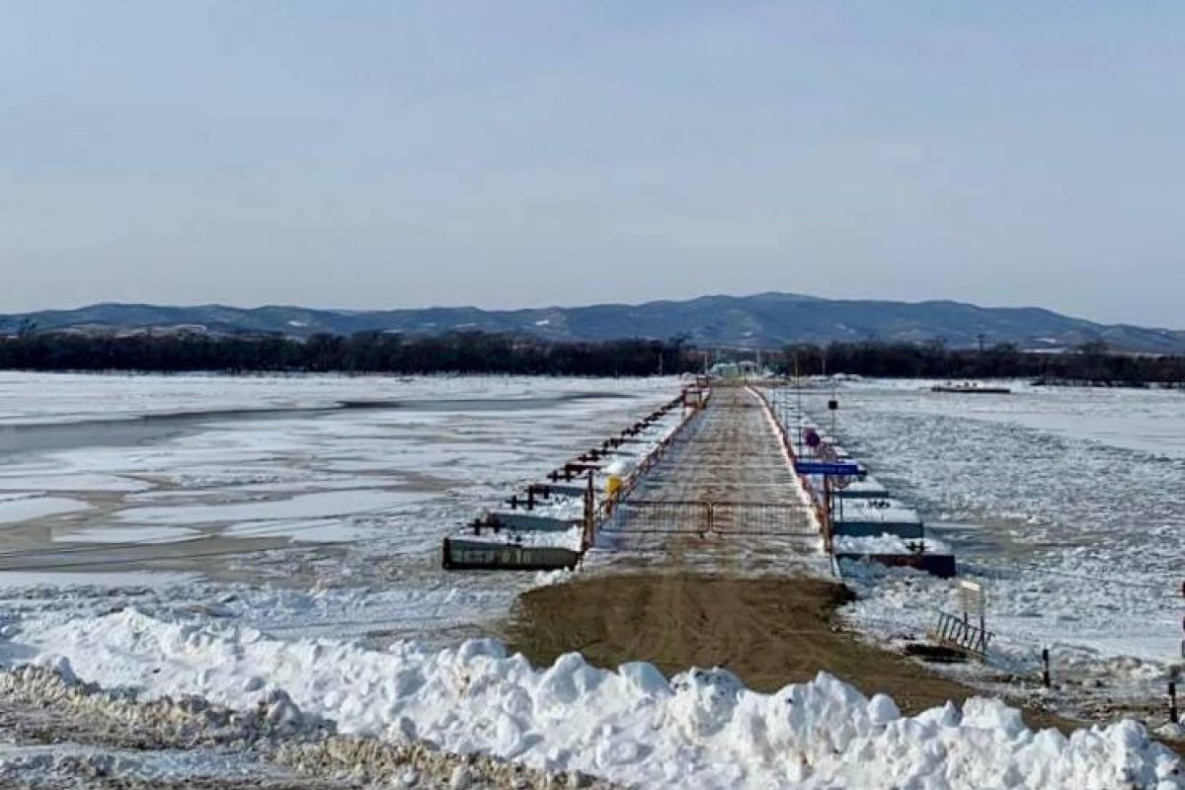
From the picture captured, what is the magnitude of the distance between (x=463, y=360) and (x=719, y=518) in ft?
437

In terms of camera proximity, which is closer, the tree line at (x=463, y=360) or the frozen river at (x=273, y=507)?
the frozen river at (x=273, y=507)

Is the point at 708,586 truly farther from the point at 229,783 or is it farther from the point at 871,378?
the point at 871,378

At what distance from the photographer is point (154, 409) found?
211 feet

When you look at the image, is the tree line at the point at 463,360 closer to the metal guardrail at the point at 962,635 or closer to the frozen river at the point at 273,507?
the frozen river at the point at 273,507

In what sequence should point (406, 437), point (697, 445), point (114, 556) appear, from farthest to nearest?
point (406, 437)
point (697, 445)
point (114, 556)

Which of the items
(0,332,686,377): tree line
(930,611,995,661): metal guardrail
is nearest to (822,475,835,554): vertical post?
(930,611,995,661): metal guardrail

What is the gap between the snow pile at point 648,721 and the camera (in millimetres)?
7770

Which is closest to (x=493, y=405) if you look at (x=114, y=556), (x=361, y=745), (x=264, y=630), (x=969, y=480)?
(x=969, y=480)

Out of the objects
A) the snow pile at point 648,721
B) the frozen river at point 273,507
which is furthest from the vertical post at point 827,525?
the snow pile at point 648,721

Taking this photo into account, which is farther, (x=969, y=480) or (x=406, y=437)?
(x=406, y=437)

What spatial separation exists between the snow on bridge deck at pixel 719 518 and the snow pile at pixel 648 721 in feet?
26.4

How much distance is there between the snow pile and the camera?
7770 mm

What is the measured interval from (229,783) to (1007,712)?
482 cm

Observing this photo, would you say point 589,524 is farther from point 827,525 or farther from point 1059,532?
point 1059,532
